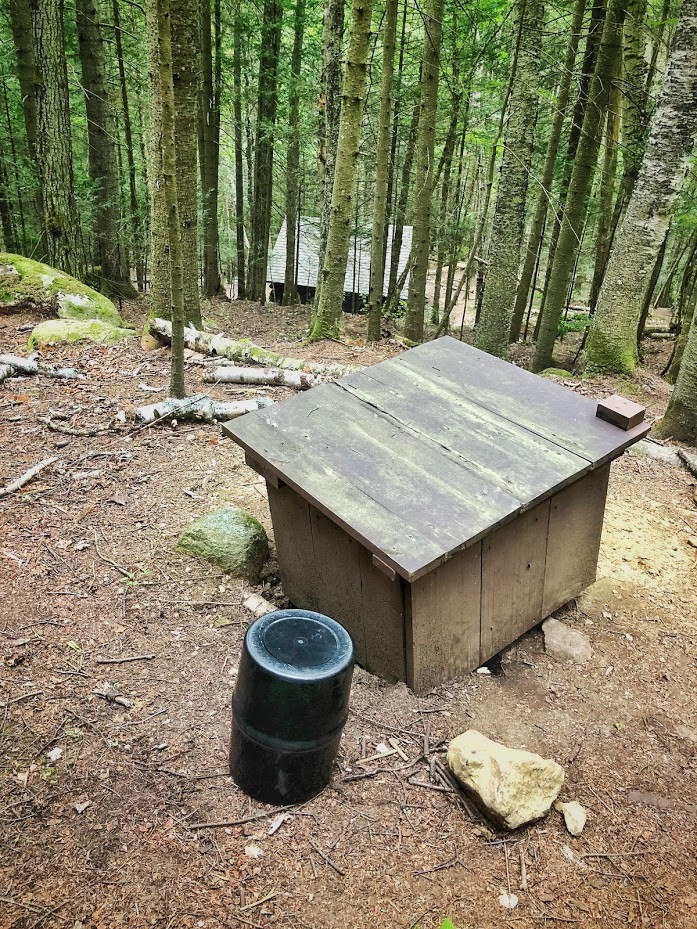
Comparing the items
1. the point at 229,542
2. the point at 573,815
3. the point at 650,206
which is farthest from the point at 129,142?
the point at 573,815

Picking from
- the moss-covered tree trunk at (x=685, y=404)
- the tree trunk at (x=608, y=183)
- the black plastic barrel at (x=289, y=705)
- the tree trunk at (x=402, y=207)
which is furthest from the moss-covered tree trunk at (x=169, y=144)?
the tree trunk at (x=402, y=207)

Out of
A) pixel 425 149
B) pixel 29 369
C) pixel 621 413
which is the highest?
pixel 425 149

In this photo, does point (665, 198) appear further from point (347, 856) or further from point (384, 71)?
point (347, 856)

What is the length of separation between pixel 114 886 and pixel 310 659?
1073 mm

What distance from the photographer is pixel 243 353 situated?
7293 mm

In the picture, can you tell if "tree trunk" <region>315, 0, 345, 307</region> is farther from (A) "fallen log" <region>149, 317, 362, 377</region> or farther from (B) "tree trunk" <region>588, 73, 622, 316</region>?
(B) "tree trunk" <region>588, 73, 622, 316</region>

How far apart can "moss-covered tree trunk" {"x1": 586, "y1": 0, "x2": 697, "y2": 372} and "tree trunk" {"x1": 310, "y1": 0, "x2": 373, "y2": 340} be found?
11.0ft

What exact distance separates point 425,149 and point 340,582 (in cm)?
858

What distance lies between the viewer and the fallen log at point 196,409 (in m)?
5.83

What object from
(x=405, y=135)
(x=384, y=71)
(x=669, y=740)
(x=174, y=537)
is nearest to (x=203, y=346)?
(x=174, y=537)

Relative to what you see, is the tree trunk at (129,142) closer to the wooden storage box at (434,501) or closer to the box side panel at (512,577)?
the wooden storage box at (434,501)

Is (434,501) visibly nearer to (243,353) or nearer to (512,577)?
(512,577)

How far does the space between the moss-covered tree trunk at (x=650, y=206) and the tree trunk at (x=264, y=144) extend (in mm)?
8537

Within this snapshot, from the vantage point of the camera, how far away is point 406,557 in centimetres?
270
